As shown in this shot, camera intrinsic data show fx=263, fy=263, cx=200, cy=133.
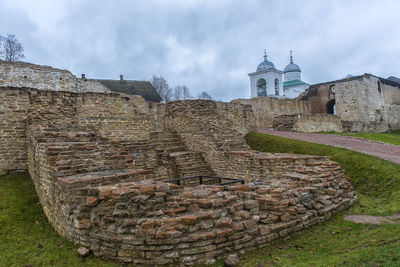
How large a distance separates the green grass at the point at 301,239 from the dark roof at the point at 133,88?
28.0 meters

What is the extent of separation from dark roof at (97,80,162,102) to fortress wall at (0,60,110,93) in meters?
12.4

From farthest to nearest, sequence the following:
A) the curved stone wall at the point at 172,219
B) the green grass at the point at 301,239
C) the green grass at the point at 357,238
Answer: the curved stone wall at the point at 172,219 < the green grass at the point at 301,239 < the green grass at the point at 357,238

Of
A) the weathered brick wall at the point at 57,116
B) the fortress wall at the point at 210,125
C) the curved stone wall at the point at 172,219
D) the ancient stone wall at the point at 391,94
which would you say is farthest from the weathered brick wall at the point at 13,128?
the ancient stone wall at the point at 391,94

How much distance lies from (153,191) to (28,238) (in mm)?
3222

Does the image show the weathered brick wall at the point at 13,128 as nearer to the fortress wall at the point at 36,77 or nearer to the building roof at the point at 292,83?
the fortress wall at the point at 36,77

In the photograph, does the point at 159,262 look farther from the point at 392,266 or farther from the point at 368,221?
the point at 368,221

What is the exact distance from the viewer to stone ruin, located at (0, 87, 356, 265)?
483 centimetres

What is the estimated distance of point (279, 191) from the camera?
627 cm

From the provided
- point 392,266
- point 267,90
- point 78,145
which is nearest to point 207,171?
point 78,145

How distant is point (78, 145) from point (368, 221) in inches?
310

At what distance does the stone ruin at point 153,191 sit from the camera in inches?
190

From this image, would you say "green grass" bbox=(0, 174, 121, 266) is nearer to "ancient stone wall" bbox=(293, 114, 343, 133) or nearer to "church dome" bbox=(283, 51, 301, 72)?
"ancient stone wall" bbox=(293, 114, 343, 133)

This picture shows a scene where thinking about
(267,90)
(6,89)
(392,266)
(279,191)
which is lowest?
(392,266)

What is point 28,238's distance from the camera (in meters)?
5.89
